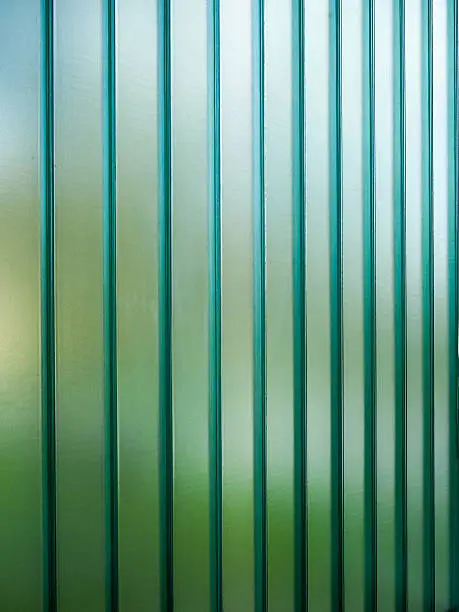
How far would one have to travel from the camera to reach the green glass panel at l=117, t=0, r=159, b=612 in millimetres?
1241

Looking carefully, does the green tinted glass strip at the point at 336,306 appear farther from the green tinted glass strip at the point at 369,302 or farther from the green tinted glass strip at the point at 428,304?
the green tinted glass strip at the point at 428,304

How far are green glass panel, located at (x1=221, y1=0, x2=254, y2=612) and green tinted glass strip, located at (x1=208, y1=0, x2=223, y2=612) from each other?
12 mm

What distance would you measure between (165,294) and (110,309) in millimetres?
114

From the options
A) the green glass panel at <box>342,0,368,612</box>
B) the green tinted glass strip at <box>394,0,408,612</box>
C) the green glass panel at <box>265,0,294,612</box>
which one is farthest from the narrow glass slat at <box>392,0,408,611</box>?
the green glass panel at <box>265,0,294,612</box>

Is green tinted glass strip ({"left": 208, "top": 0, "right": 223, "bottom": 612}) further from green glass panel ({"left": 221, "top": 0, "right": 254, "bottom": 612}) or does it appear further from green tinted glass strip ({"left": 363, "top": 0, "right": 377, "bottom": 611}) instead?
green tinted glass strip ({"left": 363, "top": 0, "right": 377, "bottom": 611})

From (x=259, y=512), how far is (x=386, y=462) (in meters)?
0.40

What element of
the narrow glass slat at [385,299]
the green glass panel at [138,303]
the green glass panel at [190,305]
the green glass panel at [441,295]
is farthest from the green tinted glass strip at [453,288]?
the green glass panel at [138,303]

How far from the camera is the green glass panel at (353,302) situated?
1.56m

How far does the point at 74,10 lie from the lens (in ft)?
3.88

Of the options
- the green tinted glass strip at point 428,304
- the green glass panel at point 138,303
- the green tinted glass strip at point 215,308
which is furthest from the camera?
the green tinted glass strip at point 428,304

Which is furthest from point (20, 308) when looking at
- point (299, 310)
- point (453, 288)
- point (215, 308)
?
point (453, 288)

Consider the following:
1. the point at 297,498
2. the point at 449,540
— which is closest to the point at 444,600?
the point at 449,540

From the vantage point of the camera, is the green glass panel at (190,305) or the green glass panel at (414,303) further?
the green glass panel at (414,303)

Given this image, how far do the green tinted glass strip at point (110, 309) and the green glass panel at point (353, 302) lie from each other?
57 cm
